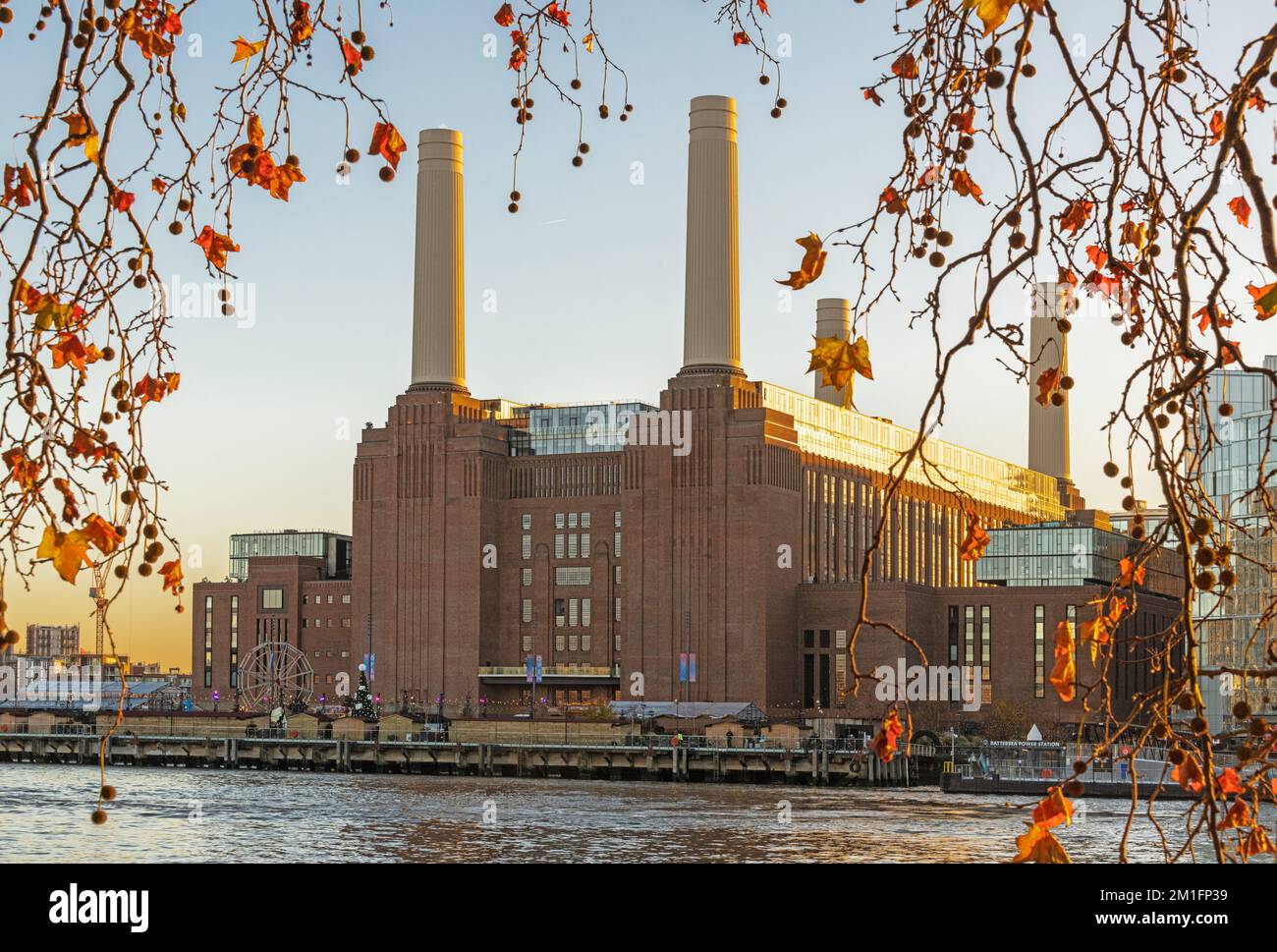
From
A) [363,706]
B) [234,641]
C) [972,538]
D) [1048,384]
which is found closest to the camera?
[1048,384]

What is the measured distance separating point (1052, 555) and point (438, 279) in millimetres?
64408

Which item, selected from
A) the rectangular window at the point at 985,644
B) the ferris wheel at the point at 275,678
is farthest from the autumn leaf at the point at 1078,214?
the ferris wheel at the point at 275,678

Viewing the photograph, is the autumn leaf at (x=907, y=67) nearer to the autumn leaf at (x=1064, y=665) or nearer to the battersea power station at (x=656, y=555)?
the autumn leaf at (x=1064, y=665)

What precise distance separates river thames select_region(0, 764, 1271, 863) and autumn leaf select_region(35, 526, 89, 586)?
57606 mm

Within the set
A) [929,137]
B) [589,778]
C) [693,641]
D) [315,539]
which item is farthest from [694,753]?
[929,137]

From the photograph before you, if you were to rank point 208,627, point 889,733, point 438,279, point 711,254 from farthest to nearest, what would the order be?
point 208,627, point 438,279, point 711,254, point 889,733

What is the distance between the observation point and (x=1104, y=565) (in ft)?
538

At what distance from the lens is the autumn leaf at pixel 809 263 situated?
20.9 feet

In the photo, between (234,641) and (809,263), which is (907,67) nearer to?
(809,263)

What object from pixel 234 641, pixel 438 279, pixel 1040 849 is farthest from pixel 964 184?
pixel 234 641

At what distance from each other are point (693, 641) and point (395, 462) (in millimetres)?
36559

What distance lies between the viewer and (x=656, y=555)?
159750mm

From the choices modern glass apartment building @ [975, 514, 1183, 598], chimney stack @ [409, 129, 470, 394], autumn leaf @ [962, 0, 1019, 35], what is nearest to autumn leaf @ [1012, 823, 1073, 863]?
autumn leaf @ [962, 0, 1019, 35]
